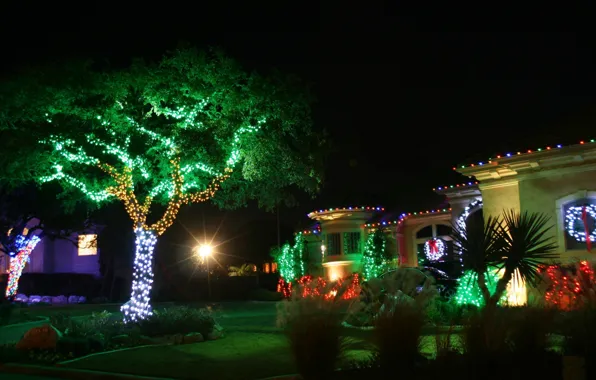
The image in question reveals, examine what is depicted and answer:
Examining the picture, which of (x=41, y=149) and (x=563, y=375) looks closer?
(x=563, y=375)

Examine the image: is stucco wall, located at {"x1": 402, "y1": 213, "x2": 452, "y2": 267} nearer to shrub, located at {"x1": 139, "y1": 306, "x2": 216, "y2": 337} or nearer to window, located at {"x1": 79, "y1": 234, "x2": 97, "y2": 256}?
shrub, located at {"x1": 139, "y1": 306, "x2": 216, "y2": 337}

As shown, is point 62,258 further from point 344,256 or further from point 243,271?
point 344,256

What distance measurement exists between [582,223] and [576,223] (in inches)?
6.4

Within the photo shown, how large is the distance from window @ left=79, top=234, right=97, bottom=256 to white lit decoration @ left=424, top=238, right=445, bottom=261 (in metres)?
25.1

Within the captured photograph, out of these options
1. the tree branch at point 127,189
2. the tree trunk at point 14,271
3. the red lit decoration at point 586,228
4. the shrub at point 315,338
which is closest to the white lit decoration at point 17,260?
the tree trunk at point 14,271

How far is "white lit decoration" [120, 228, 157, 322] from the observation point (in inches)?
662

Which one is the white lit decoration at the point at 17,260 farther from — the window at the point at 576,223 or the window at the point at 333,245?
the window at the point at 576,223

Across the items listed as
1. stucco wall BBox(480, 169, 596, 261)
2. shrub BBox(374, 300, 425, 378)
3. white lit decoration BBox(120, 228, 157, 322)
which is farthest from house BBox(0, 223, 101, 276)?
shrub BBox(374, 300, 425, 378)

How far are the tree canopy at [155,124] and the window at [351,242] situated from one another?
12.3 m

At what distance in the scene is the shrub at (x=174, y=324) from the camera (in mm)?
15484

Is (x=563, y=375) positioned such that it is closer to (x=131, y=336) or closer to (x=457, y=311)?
(x=457, y=311)

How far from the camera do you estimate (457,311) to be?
15.7 meters

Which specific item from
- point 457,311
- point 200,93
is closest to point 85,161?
point 200,93

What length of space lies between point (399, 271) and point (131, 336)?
6622mm
